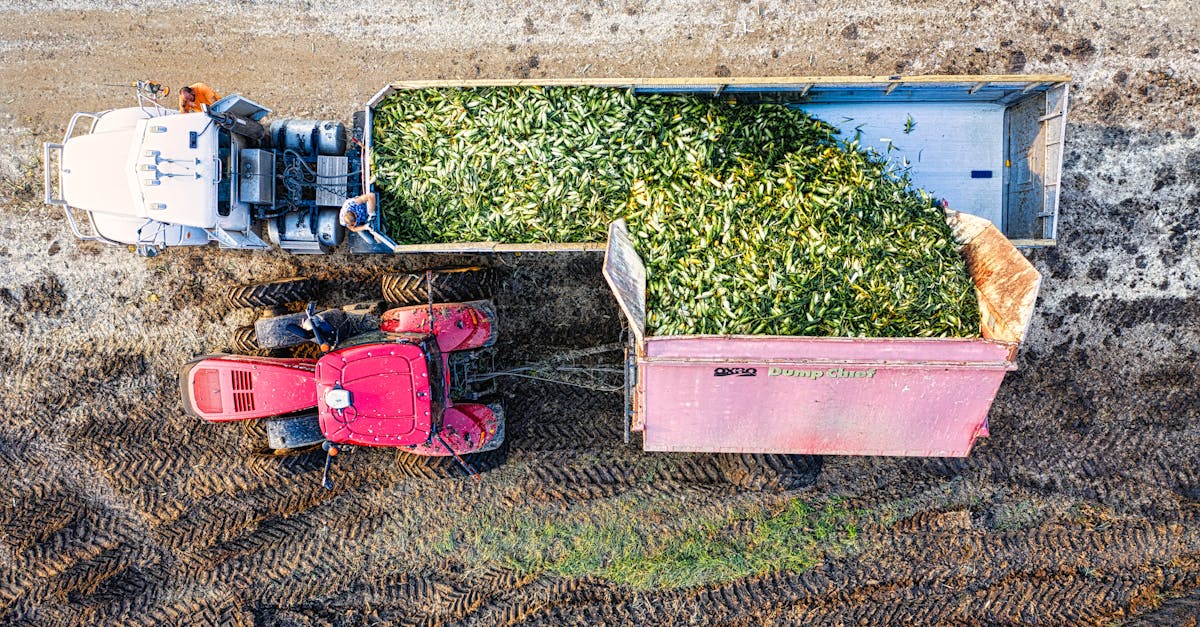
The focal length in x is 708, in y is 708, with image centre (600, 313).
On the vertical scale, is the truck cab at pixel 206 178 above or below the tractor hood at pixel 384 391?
above

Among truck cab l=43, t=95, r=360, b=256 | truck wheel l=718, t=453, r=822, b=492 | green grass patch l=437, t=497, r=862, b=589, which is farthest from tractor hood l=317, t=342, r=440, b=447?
truck wheel l=718, t=453, r=822, b=492

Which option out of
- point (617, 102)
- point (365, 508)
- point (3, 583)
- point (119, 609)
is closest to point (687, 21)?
point (617, 102)

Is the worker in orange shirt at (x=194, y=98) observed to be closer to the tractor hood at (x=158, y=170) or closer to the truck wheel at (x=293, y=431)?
the tractor hood at (x=158, y=170)

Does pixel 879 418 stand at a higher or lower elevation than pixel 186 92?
lower

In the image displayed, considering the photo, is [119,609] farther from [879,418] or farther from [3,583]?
[879,418]

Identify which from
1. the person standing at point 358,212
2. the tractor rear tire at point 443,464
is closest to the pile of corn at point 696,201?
the person standing at point 358,212

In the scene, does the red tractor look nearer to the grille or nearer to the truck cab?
the grille
